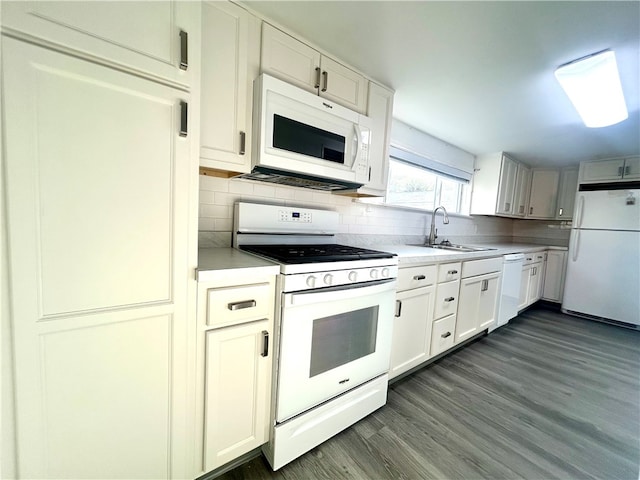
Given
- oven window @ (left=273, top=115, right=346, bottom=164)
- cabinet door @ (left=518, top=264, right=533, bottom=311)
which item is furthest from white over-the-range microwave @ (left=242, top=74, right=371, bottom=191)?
cabinet door @ (left=518, top=264, right=533, bottom=311)

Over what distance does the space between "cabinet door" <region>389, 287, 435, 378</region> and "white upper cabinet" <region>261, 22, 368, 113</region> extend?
54.2 inches

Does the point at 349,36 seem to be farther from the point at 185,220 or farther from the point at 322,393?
the point at 322,393

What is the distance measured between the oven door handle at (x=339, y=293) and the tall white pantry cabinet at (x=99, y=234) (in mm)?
438

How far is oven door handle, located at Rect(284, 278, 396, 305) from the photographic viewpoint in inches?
46.7

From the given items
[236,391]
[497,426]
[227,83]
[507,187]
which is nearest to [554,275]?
[507,187]

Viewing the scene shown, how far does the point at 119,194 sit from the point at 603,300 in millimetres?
5298

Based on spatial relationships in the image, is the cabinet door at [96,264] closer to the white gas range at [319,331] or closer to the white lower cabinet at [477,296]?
the white gas range at [319,331]

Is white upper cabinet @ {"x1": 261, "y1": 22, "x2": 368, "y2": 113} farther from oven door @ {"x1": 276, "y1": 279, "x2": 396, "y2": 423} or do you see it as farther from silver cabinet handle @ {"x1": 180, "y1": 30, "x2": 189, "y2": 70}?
oven door @ {"x1": 276, "y1": 279, "x2": 396, "y2": 423}

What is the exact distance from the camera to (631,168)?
3240 millimetres

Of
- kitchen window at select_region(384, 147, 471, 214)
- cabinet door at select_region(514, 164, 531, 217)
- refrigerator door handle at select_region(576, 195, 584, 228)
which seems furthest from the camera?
cabinet door at select_region(514, 164, 531, 217)

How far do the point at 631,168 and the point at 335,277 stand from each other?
4474 mm

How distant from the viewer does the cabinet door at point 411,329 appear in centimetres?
178

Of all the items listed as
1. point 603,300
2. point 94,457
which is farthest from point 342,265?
point 603,300

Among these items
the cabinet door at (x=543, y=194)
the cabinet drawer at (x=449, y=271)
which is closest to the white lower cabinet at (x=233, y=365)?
the cabinet drawer at (x=449, y=271)
